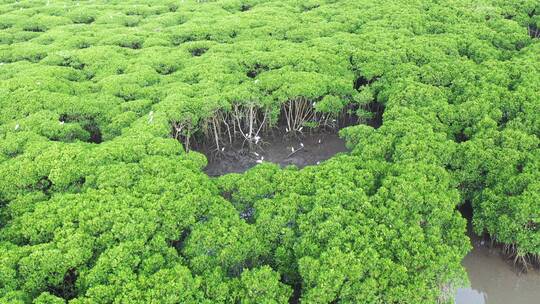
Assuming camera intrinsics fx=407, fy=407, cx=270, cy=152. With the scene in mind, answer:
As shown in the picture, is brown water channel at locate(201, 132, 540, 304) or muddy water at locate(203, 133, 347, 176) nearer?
brown water channel at locate(201, 132, 540, 304)

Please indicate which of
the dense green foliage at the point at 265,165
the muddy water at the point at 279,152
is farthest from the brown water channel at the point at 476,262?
the dense green foliage at the point at 265,165

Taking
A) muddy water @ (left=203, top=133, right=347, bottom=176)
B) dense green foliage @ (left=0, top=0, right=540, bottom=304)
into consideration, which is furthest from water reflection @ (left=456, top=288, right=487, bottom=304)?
muddy water @ (left=203, top=133, right=347, bottom=176)

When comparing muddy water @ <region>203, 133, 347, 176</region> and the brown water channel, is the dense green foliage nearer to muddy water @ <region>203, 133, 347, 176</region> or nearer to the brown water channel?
muddy water @ <region>203, 133, 347, 176</region>

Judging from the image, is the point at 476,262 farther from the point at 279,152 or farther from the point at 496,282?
the point at 279,152

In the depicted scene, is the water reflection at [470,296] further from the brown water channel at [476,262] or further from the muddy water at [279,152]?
the muddy water at [279,152]

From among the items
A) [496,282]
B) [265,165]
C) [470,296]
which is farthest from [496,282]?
[265,165]

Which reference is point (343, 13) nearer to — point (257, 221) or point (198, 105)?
point (198, 105)
